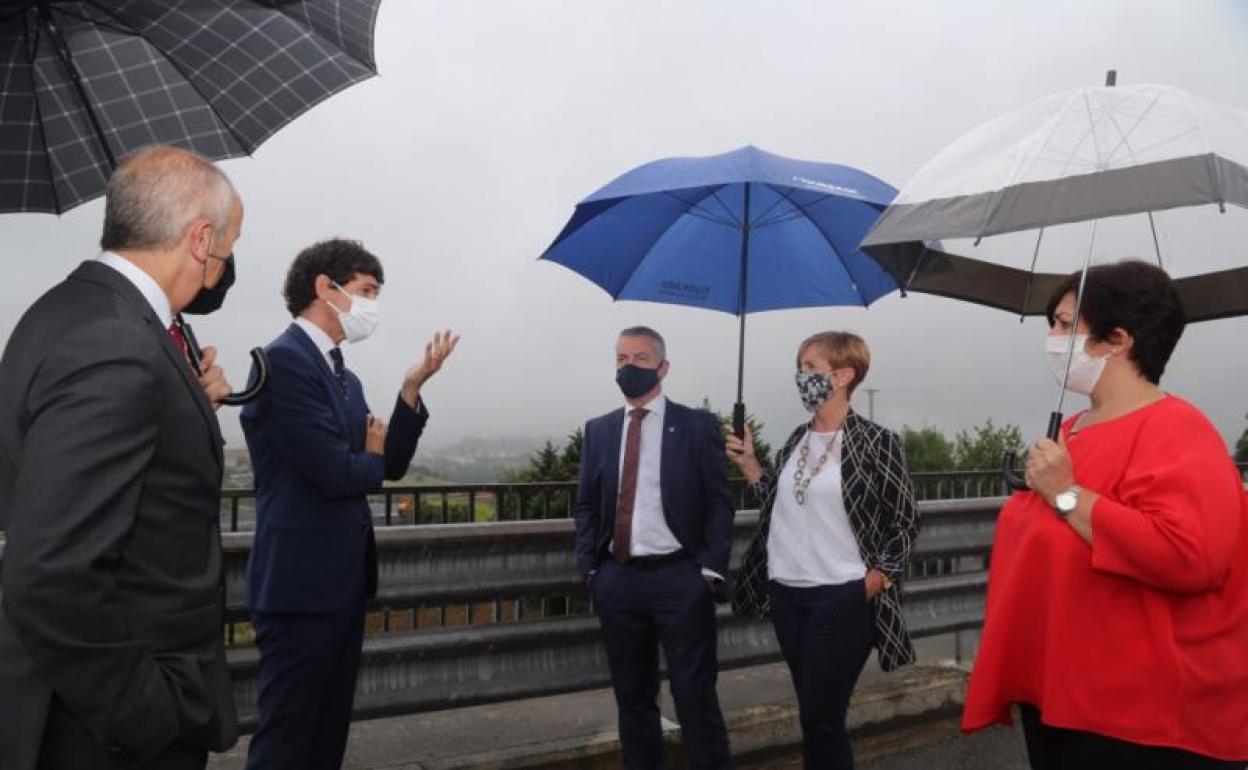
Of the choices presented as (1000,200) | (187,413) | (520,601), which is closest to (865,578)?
(520,601)

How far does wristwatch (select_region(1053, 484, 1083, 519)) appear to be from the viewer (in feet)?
9.09

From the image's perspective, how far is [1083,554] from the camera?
279 centimetres

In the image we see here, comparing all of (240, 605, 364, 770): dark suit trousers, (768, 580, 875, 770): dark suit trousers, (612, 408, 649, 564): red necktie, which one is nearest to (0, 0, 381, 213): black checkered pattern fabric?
(240, 605, 364, 770): dark suit trousers

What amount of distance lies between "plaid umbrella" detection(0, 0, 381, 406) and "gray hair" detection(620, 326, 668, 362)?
5.58ft

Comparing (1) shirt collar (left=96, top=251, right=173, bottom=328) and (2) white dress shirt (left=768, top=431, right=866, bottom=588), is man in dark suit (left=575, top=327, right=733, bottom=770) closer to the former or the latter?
(2) white dress shirt (left=768, top=431, right=866, bottom=588)

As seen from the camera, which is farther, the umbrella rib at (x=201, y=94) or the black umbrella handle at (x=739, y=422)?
the black umbrella handle at (x=739, y=422)

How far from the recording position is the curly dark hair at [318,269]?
12.2ft

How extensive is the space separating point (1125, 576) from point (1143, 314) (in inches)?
27.9

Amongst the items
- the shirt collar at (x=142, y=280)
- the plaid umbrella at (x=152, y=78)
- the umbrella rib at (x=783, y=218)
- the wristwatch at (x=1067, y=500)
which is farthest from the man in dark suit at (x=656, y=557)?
the shirt collar at (x=142, y=280)

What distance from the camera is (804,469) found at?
14.3 ft

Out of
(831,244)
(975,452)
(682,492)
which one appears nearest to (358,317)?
(682,492)

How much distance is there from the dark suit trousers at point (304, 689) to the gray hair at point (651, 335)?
1.79m

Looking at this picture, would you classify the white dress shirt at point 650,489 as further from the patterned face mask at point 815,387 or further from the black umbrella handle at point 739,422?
the patterned face mask at point 815,387

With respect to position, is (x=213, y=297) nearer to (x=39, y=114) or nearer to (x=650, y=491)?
(x=39, y=114)
